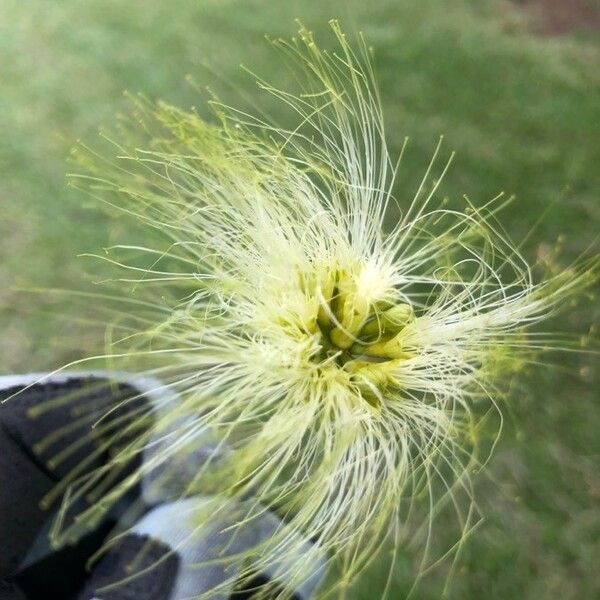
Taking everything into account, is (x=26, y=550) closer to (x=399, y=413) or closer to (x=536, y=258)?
(x=399, y=413)

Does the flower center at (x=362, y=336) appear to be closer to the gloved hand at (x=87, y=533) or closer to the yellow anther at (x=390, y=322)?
the yellow anther at (x=390, y=322)

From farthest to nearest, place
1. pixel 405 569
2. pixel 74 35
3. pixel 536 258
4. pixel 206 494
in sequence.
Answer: pixel 74 35 → pixel 536 258 → pixel 405 569 → pixel 206 494

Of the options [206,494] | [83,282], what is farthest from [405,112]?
[206,494]

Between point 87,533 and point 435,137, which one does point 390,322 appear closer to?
point 87,533

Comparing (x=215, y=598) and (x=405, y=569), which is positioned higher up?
(x=215, y=598)

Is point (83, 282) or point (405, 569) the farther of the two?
point (83, 282)

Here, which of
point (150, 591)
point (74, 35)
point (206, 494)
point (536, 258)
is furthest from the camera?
point (74, 35)
